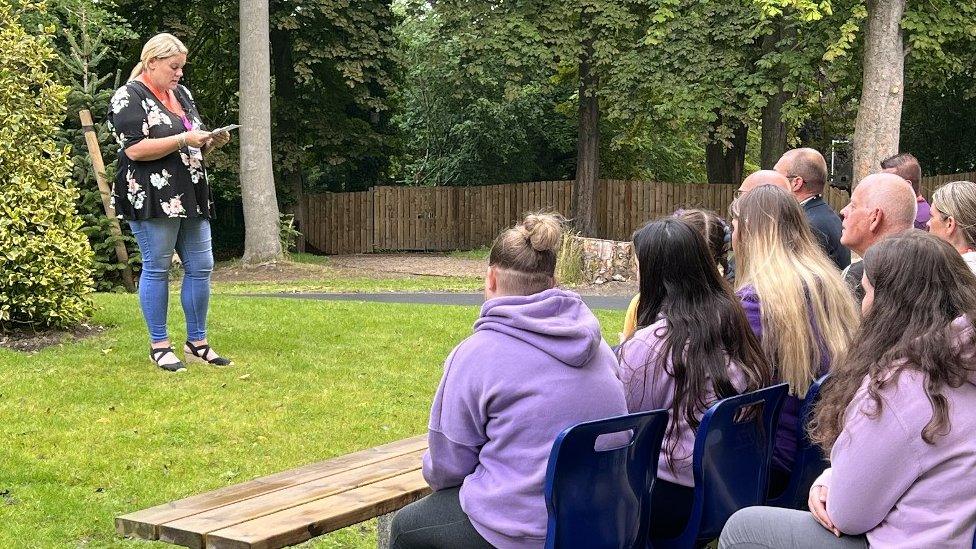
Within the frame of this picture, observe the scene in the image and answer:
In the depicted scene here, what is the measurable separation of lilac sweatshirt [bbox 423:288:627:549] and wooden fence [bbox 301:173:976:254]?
921 inches

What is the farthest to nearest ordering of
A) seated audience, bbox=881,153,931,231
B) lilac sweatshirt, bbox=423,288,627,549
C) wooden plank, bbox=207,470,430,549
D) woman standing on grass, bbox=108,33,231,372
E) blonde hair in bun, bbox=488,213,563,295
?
seated audience, bbox=881,153,931,231, woman standing on grass, bbox=108,33,231,372, blonde hair in bun, bbox=488,213,563,295, lilac sweatshirt, bbox=423,288,627,549, wooden plank, bbox=207,470,430,549

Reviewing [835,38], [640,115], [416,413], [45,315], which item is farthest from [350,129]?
[416,413]

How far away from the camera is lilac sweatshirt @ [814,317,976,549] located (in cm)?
244

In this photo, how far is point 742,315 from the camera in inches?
136

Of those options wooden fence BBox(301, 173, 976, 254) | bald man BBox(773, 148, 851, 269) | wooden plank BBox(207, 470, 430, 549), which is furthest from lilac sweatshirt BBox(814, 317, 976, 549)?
wooden fence BBox(301, 173, 976, 254)

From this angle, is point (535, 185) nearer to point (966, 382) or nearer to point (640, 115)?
point (640, 115)

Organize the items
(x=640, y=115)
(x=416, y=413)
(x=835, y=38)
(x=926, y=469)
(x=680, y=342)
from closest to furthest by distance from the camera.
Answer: (x=926, y=469), (x=680, y=342), (x=416, y=413), (x=835, y=38), (x=640, y=115)

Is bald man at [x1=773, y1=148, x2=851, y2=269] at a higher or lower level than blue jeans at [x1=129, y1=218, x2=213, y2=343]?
higher

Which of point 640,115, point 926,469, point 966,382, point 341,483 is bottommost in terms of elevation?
point 341,483

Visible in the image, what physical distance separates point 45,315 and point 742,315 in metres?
6.05

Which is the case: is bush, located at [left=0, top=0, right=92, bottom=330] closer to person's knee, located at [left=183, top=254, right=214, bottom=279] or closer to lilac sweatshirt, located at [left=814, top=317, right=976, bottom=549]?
person's knee, located at [left=183, top=254, right=214, bottom=279]

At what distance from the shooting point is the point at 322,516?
120 inches

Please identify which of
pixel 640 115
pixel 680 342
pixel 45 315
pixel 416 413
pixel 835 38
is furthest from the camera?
pixel 640 115

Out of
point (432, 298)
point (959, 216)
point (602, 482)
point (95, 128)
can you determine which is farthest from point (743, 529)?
point (95, 128)
